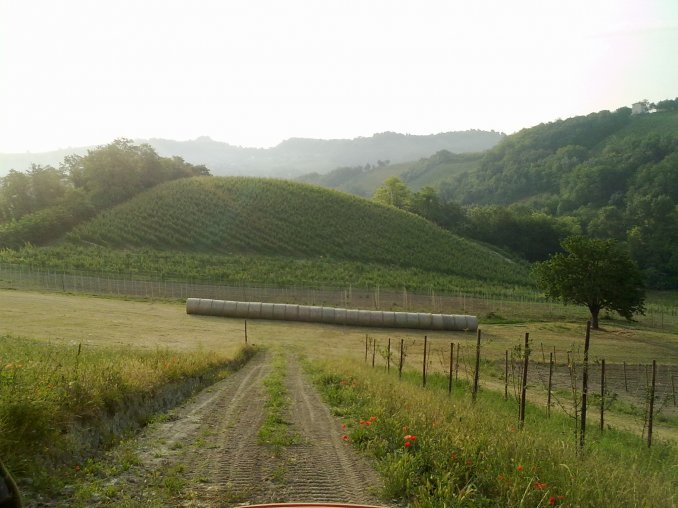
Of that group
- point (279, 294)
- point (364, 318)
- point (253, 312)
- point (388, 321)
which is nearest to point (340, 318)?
point (364, 318)

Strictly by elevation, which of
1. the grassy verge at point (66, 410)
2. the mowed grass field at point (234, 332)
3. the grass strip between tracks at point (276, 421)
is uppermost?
the grassy verge at point (66, 410)

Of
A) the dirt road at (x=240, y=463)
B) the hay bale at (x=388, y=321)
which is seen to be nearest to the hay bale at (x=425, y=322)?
the hay bale at (x=388, y=321)

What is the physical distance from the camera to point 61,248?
197ft

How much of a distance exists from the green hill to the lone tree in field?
24574 mm

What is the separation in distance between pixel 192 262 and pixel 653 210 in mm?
78792

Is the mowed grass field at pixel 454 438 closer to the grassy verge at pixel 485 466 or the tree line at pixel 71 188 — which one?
the grassy verge at pixel 485 466

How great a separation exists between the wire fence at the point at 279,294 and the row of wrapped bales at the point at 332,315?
4.86 metres

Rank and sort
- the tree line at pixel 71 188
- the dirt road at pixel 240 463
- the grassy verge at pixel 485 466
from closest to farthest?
the grassy verge at pixel 485 466 < the dirt road at pixel 240 463 < the tree line at pixel 71 188

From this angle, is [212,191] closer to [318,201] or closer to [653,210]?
[318,201]

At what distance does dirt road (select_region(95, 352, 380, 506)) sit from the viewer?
5734 millimetres

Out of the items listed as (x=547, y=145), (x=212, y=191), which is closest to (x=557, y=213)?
(x=547, y=145)

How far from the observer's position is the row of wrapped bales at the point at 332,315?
41062mm

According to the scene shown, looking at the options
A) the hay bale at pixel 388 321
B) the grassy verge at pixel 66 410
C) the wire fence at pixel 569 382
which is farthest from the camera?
the hay bale at pixel 388 321

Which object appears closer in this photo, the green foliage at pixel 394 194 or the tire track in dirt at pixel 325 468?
the tire track in dirt at pixel 325 468
